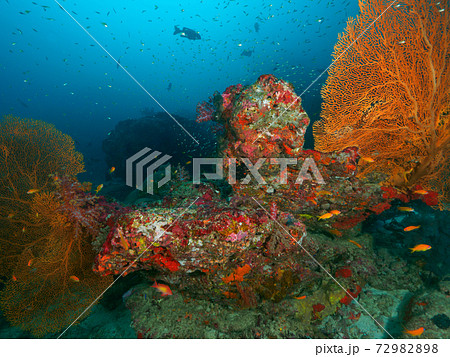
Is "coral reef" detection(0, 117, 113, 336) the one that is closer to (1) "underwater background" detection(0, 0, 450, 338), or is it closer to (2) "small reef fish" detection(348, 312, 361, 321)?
(1) "underwater background" detection(0, 0, 450, 338)

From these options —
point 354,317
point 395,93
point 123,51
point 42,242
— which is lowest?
point 354,317

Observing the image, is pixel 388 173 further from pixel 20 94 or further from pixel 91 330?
pixel 20 94

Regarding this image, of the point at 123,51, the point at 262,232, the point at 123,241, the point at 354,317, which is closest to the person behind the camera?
the point at 123,241

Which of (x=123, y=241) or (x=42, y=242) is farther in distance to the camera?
(x=42, y=242)

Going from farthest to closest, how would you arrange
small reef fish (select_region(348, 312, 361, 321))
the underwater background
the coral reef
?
small reef fish (select_region(348, 312, 361, 321)), the coral reef, the underwater background

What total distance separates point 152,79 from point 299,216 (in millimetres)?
114779

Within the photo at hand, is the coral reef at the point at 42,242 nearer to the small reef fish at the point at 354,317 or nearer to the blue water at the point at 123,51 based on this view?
the small reef fish at the point at 354,317

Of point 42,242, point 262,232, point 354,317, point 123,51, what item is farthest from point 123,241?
point 123,51

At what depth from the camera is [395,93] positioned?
4242mm

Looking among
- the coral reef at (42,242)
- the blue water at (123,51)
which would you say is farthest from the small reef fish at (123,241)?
the blue water at (123,51)

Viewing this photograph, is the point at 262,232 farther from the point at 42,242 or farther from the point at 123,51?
the point at 123,51

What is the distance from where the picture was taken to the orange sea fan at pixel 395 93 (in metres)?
4.05

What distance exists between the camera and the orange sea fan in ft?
13.3

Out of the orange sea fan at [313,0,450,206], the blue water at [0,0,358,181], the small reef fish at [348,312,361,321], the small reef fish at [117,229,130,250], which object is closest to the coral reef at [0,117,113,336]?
the small reef fish at [117,229,130,250]
